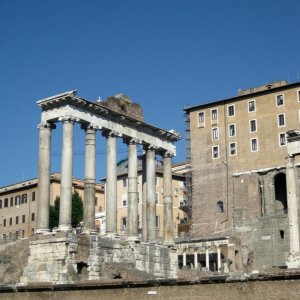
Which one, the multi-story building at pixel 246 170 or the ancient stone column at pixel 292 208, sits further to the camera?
the multi-story building at pixel 246 170

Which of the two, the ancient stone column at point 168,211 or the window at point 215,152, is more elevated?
the window at point 215,152

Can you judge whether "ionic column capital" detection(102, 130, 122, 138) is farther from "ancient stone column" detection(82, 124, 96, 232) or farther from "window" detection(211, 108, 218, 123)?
"window" detection(211, 108, 218, 123)

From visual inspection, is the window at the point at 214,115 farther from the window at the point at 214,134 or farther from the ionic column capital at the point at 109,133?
the ionic column capital at the point at 109,133

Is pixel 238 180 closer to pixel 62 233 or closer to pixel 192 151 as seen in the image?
pixel 192 151

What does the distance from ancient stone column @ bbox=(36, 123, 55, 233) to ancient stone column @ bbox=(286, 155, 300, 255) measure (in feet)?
46.4

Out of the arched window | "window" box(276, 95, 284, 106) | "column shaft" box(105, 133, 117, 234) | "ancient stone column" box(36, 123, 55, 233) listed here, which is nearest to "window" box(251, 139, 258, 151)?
"window" box(276, 95, 284, 106)

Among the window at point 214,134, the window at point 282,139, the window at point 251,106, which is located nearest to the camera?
the window at point 282,139

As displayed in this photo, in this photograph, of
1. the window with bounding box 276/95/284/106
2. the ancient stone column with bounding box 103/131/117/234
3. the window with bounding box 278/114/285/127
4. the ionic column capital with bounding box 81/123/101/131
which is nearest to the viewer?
the ionic column capital with bounding box 81/123/101/131

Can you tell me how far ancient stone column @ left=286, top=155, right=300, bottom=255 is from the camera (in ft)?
121

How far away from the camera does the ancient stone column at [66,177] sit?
3512cm

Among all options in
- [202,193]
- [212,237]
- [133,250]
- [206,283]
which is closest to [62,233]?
[133,250]

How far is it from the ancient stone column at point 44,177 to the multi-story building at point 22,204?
33.2m

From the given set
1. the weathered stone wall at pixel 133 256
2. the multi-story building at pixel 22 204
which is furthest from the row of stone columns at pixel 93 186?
the multi-story building at pixel 22 204

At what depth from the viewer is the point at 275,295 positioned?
18.9 metres
